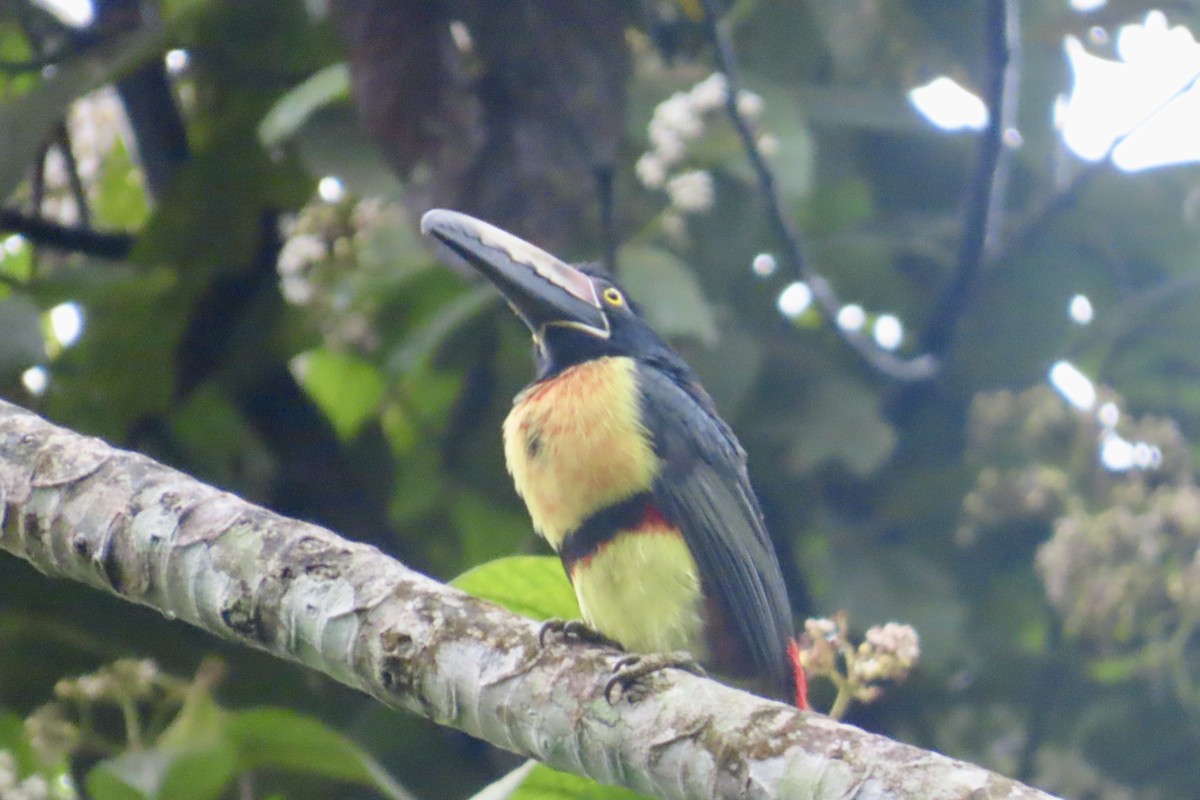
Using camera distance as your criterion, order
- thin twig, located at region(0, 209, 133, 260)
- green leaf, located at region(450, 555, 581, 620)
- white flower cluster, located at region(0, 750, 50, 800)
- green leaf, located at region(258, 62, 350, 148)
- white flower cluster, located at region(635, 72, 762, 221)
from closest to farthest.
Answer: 1. green leaf, located at region(450, 555, 581, 620)
2. white flower cluster, located at region(0, 750, 50, 800)
3. green leaf, located at region(258, 62, 350, 148)
4. white flower cluster, located at region(635, 72, 762, 221)
5. thin twig, located at region(0, 209, 133, 260)

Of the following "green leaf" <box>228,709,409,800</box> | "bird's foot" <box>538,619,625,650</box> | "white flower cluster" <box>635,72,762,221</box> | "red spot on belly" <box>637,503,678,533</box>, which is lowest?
"green leaf" <box>228,709,409,800</box>

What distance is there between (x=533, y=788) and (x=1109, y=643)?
6.73 ft

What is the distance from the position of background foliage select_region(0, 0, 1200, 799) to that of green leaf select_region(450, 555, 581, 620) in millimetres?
662

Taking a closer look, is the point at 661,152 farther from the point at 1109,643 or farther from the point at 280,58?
the point at 1109,643

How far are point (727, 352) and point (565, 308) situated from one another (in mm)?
683

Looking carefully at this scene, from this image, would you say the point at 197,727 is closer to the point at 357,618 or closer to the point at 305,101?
the point at 357,618

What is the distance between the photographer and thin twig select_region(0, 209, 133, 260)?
3.72 m

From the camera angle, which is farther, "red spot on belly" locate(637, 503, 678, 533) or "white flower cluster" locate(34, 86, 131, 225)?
"white flower cluster" locate(34, 86, 131, 225)

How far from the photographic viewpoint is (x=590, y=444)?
9.19ft

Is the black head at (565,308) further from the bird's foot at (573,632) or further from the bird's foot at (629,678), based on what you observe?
the bird's foot at (629,678)

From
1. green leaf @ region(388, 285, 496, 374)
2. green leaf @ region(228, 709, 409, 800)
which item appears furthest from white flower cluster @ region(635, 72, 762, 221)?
green leaf @ region(228, 709, 409, 800)

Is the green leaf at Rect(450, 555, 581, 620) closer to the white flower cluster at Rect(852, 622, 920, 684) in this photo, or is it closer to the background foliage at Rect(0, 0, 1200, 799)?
the white flower cluster at Rect(852, 622, 920, 684)

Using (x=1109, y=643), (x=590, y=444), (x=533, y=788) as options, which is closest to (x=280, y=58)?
(x=590, y=444)

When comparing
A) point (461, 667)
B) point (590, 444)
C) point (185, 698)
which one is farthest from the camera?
point (185, 698)
